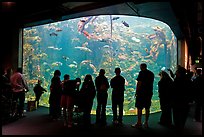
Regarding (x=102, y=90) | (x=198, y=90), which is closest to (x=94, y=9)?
(x=102, y=90)

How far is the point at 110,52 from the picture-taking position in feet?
58.0

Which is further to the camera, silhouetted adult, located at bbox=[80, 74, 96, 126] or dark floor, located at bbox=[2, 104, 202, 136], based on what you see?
silhouetted adult, located at bbox=[80, 74, 96, 126]

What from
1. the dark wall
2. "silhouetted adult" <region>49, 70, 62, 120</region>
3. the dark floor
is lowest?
the dark floor

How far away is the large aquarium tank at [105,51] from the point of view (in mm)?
16734

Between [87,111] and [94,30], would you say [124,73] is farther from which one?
[87,111]

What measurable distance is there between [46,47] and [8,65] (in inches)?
511

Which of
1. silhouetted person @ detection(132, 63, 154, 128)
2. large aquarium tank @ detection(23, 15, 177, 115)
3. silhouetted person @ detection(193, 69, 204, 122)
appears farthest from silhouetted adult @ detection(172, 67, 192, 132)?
large aquarium tank @ detection(23, 15, 177, 115)

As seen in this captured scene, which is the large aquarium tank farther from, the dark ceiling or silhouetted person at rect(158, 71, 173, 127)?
silhouetted person at rect(158, 71, 173, 127)

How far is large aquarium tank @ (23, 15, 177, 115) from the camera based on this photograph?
659 inches

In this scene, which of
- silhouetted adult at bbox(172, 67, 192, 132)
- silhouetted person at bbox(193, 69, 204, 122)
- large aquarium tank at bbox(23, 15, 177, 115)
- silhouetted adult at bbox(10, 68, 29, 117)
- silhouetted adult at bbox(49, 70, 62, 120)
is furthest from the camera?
large aquarium tank at bbox(23, 15, 177, 115)

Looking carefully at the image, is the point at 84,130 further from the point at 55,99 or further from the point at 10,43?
the point at 10,43

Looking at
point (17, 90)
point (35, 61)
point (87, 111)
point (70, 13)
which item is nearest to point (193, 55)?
point (70, 13)

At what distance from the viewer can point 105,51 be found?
1814 cm

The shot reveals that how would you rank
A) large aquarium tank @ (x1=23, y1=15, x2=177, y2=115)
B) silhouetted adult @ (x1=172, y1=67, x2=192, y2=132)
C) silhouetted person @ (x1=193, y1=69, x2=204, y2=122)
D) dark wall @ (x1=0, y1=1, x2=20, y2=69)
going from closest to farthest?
silhouetted person @ (x1=193, y1=69, x2=204, y2=122) → silhouetted adult @ (x1=172, y1=67, x2=192, y2=132) → dark wall @ (x1=0, y1=1, x2=20, y2=69) → large aquarium tank @ (x1=23, y1=15, x2=177, y2=115)
